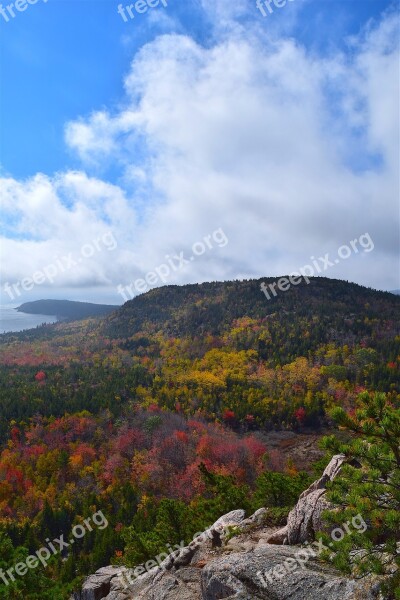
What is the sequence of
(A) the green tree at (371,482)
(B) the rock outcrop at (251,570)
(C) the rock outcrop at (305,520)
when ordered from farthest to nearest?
(C) the rock outcrop at (305,520)
(B) the rock outcrop at (251,570)
(A) the green tree at (371,482)

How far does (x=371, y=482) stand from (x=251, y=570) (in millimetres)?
9144

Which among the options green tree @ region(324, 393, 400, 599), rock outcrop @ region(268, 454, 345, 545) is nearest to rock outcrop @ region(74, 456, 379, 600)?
rock outcrop @ region(268, 454, 345, 545)

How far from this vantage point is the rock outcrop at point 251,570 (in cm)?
1453

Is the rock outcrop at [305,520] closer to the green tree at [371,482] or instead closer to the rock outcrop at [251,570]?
the rock outcrop at [251,570]

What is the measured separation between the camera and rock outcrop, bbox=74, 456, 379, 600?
14531mm

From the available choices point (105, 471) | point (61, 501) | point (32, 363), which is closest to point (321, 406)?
point (105, 471)

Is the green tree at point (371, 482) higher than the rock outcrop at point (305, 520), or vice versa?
the green tree at point (371, 482)

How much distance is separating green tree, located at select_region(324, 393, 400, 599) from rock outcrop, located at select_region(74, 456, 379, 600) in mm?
3003

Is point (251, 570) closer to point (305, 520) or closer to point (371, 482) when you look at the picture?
point (305, 520)

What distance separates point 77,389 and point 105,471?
177ft

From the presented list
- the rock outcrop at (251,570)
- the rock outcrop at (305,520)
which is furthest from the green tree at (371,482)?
the rock outcrop at (305,520)

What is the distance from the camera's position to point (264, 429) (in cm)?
11844

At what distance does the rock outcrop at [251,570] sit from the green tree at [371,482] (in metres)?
3.00

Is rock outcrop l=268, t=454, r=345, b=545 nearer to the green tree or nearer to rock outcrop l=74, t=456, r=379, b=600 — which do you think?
rock outcrop l=74, t=456, r=379, b=600
